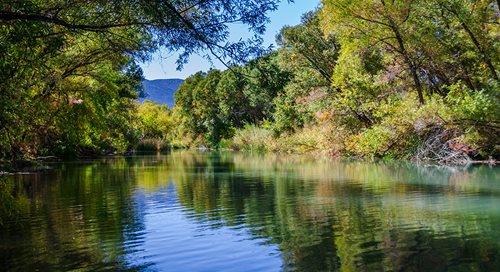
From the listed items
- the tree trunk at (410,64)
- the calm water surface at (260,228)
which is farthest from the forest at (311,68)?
the calm water surface at (260,228)

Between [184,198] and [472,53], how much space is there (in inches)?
627

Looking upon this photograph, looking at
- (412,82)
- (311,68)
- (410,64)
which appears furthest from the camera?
(311,68)

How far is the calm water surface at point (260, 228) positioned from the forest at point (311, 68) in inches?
102

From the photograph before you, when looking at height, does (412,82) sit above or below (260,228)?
above

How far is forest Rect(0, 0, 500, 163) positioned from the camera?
911 centimetres

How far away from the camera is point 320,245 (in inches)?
312

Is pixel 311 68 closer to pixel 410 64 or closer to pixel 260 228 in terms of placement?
pixel 410 64

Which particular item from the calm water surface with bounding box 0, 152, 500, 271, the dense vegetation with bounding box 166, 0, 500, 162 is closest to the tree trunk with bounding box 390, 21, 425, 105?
the dense vegetation with bounding box 166, 0, 500, 162

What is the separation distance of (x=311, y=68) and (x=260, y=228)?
29.3 m

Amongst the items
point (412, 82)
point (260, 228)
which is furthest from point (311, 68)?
point (260, 228)

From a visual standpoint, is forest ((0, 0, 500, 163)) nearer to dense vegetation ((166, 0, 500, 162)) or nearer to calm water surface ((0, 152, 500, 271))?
dense vegetation ((166, 0, 500, 162))

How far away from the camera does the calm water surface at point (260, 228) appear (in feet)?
23.2

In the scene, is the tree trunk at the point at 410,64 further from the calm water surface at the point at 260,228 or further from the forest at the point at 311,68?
the calm water surface at the point at 260,228

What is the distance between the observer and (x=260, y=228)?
9.48 meters
